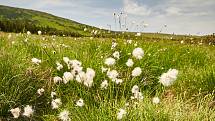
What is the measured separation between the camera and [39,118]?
7652mm

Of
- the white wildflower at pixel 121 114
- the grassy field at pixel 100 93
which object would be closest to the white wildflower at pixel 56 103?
the grassy field at pixel 100 93

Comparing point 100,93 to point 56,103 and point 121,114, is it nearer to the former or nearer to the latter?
point 56,103

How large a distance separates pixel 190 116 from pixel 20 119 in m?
3.01

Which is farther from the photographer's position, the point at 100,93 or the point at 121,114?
the point at 100,93

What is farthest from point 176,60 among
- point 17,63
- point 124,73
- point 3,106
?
point 3,106

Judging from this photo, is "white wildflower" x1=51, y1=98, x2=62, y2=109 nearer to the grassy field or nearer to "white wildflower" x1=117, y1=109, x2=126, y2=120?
the grassy field

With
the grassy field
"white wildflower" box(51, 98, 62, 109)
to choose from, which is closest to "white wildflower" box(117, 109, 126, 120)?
the grassy field

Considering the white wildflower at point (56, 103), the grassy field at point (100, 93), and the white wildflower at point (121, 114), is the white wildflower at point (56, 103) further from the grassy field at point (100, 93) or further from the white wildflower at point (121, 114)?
the white wildflower at point (121, 114)

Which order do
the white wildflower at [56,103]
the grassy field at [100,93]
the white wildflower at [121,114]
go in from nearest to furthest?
the white wildflower at [121,114]
the grassy field at [100,93]
the white wildflower at [56,103]

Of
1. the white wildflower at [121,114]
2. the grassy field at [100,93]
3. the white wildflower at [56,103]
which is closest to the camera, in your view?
the white wildflower at [121,114]

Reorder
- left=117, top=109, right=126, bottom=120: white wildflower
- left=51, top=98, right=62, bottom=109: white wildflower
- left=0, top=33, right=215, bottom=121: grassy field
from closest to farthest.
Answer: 1. left=117, top=109, right=126, bottom=120: white wildflower
2. left=0, top=33, right=215, bottom=121: grassy field
3. left=51, top=98, right=62, bottom=109: white wildflower

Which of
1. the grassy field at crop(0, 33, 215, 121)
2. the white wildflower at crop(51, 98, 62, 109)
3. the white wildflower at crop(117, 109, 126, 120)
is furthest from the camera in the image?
the white wildflower at crop(51, 98, 62, 109)

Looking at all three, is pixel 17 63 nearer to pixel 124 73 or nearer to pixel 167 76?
pixel 124 73

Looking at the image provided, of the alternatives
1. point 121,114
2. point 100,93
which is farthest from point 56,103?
point 121,114
